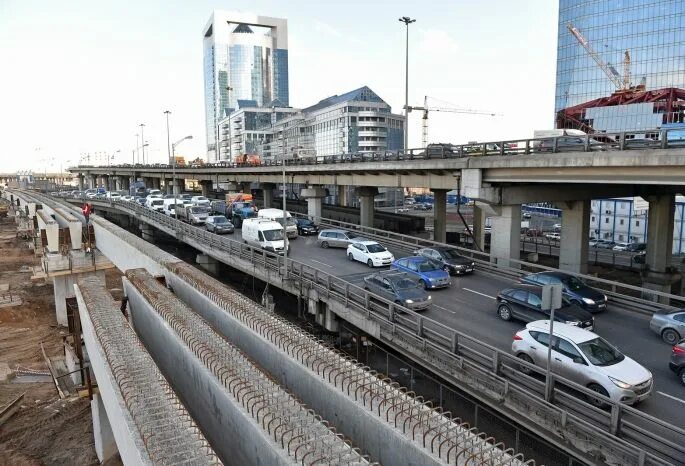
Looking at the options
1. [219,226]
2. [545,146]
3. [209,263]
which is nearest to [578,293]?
[545,146]

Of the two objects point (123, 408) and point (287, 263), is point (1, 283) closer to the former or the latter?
point (287, 263)

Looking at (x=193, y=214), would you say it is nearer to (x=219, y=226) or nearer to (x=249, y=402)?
(x=219, y=226)

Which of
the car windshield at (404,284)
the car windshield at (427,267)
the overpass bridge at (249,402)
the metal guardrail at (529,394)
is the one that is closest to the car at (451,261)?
the car windshield at (427,267)

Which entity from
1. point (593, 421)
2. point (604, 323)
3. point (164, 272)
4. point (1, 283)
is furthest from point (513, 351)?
point (1, 283)

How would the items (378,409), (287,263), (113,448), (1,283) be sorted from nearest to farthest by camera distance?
1. (378,409)
2. (113,448)
3. (287,263)
4. (1,283)

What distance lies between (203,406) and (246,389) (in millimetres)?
2302

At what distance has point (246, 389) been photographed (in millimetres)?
9703

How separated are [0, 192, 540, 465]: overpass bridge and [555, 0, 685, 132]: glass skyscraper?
8701 centimetres

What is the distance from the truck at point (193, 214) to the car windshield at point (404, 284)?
28.1 m

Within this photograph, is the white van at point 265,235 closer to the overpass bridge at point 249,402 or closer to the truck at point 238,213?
the truck at point 238,213

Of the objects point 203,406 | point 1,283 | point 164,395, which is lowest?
point 1,283

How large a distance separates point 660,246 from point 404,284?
70.8 ft

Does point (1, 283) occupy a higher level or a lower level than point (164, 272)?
lower

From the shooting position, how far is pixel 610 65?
10150 centimetres
